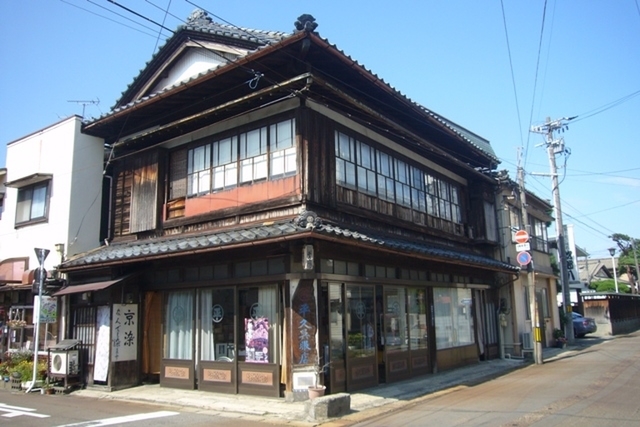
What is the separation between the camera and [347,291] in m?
12.3

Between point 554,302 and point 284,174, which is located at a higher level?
point 284,174

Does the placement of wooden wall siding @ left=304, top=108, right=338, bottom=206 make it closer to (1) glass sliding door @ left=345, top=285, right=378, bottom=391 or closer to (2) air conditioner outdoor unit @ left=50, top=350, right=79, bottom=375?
(1) glass sliding door @ left=345, top=285, right=378, bottom=391

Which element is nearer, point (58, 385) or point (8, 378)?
point (58, 385)

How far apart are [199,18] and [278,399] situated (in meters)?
12.2

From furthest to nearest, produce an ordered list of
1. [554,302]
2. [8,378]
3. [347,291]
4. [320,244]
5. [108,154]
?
[554,302], [108,154], [8,378], [347,291], [320,244]

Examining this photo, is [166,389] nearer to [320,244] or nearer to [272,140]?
[320,244]

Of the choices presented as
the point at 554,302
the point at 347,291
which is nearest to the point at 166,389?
the point at 347,291

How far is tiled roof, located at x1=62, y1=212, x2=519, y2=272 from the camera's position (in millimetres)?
10273

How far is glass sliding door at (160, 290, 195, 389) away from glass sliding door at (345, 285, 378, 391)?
402 centimetres

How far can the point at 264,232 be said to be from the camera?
10.7 meters

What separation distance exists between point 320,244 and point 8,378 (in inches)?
415

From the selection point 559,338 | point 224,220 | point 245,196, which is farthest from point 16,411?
point 559,338

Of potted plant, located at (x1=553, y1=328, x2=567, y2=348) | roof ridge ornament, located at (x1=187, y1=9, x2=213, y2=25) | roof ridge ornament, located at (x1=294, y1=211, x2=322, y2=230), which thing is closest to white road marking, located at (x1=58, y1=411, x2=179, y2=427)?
roof ridge ornament, located at (x1=294, y1=211, x2=322, y2=230)

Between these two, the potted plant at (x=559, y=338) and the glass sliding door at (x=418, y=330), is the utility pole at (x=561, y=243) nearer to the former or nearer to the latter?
the potted plant at (x=559, y=338)
